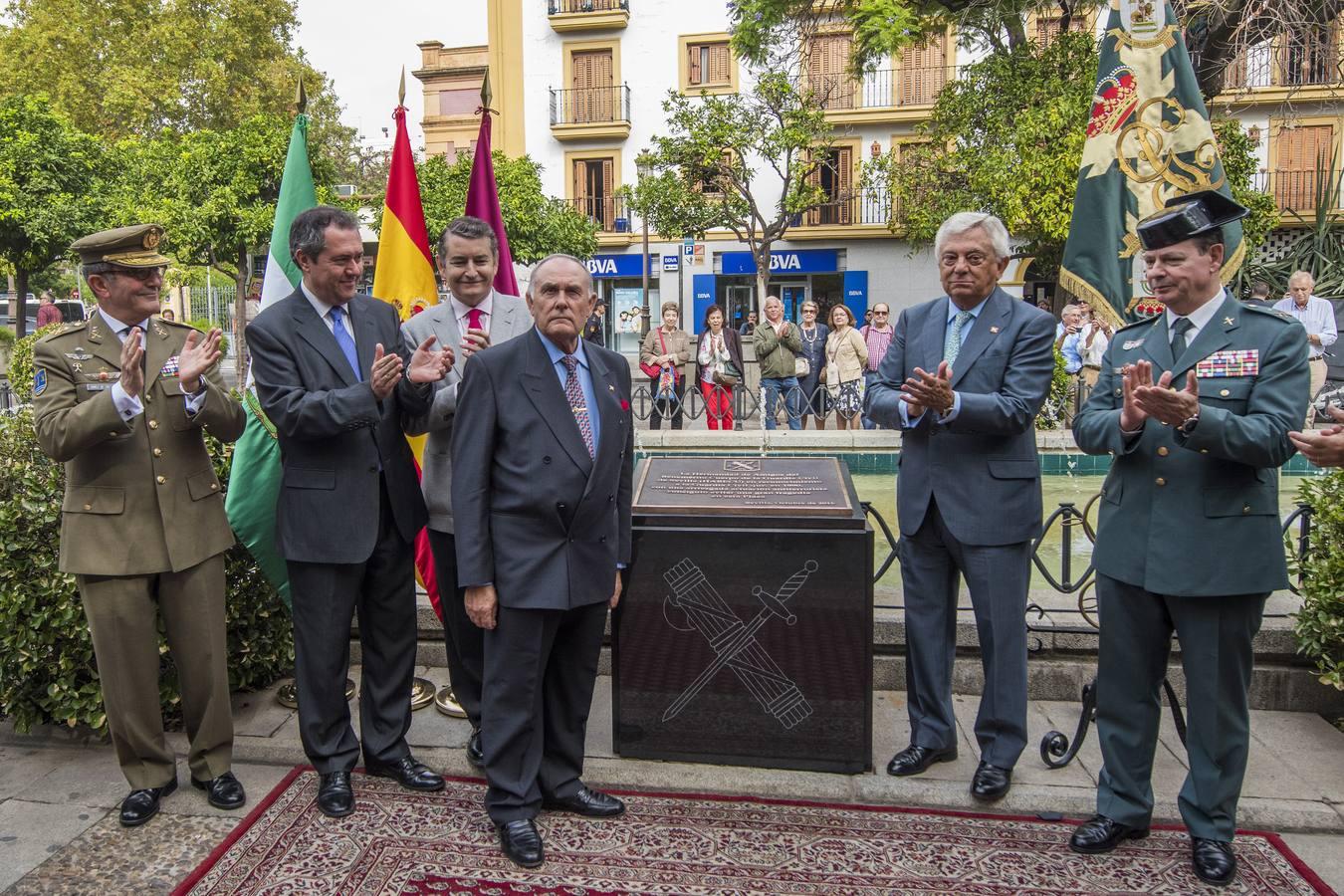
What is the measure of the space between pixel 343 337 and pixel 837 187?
82.9 feet

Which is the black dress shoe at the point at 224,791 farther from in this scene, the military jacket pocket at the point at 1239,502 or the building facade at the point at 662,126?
the building facade at the point at 662,126

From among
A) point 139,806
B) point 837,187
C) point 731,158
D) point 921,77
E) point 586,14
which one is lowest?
point 139,806

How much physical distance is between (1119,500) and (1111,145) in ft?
8.90

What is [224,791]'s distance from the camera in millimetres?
3549

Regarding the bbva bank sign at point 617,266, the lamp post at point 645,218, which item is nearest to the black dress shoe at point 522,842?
the lamp post at point 645,218

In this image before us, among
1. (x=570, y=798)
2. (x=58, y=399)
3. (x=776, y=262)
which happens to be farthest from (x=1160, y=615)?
(x=776, y=262)

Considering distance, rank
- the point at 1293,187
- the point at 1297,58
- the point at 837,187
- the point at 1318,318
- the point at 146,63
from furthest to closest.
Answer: the point at 837,187, the point at 146,63, the point at 1293,187, the point at 1318,318, the point at 1297,58

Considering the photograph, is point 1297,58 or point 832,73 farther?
point 832,73

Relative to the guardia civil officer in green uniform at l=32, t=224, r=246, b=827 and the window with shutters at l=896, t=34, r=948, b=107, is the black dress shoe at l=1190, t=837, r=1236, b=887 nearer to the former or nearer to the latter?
the guardia civil officer in green uniform at l=32, t=224, r=246, b=827

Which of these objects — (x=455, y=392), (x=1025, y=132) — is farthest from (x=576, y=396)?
(x=1025, y=132)

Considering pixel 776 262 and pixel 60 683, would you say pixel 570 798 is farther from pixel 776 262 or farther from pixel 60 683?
pixel 776 262

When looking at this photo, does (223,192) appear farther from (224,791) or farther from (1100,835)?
(1100,835)

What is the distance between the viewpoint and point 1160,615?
10.5ft

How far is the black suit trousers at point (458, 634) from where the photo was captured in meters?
3.76
